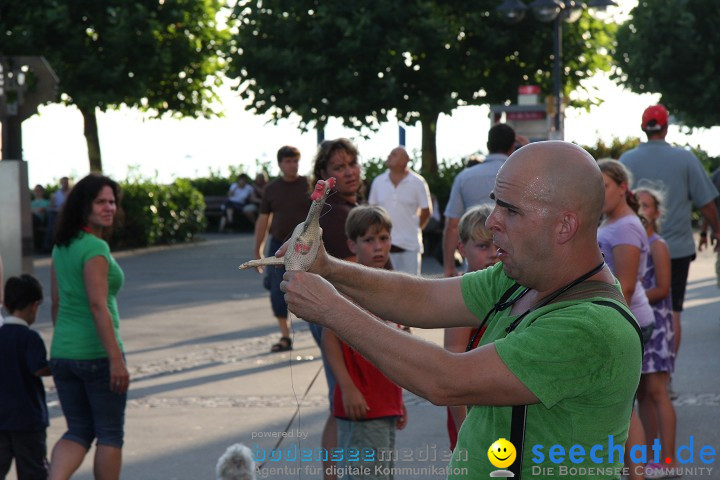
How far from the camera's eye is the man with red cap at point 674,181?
851cm

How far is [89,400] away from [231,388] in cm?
364

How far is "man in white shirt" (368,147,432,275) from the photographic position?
1110 cm

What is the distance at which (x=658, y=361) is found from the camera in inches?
250

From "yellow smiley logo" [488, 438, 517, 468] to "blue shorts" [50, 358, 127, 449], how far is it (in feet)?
10.8

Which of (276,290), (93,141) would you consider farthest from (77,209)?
(93,141)

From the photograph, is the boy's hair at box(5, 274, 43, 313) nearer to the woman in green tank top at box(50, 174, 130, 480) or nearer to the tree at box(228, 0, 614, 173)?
the woman in green tank top at box(50, 174, 130, 480)

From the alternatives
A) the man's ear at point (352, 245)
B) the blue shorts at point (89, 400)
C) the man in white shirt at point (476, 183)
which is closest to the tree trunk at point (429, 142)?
the man in white shirt at point (476, 183)

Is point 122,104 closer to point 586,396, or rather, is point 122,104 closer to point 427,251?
point 427,251

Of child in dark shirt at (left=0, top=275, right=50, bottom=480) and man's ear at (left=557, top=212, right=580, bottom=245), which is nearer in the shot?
man's ear at (left=557, top=212, right=580, bottom=245)

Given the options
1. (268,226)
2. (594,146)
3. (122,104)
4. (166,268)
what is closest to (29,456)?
(268,226)

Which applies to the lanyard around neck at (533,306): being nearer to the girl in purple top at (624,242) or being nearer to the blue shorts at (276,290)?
the girl in purple top at (624,242)

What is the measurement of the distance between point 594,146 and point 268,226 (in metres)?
15.2

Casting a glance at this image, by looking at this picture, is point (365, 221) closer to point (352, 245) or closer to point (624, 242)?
point (352, 245)

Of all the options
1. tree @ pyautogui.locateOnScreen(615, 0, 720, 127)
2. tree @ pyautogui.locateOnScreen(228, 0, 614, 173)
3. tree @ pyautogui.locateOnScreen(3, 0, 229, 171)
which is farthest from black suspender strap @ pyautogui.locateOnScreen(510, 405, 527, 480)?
tree @ pyautogui.locateOnScreen(615, 0, 720, 127)
